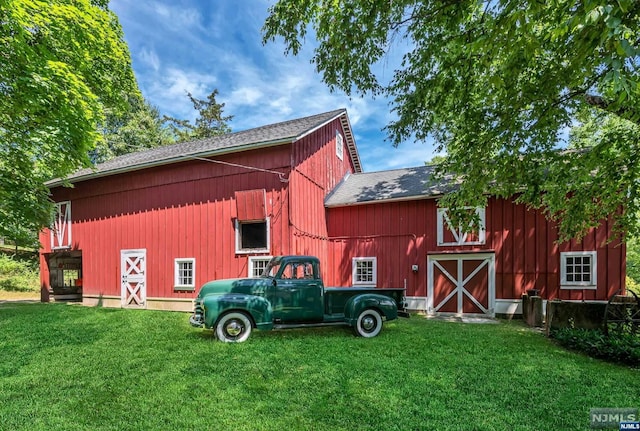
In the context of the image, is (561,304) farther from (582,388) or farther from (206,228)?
(206,228)

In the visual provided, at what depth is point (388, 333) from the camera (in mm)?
8062

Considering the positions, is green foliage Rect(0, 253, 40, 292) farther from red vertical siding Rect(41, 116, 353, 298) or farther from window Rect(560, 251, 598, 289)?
window Rect(560, 251, 598, 289)

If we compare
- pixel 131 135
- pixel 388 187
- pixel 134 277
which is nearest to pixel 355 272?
pixel 388 187

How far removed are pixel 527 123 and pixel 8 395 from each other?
926 cm

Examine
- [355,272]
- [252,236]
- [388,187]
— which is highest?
[388,187]

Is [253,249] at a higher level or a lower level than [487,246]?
lower

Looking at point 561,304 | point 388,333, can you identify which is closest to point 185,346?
point 388,333

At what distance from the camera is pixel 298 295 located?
24.6 feet

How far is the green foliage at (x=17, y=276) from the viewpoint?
20906mm

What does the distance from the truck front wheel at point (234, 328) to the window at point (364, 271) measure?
6674mm

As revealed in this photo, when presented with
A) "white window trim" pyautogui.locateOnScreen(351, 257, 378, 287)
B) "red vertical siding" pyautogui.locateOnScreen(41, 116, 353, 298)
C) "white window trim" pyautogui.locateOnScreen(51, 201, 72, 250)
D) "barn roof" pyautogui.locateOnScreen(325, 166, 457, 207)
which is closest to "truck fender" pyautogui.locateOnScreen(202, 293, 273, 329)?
"red vertical siding" pyautogui.locateOnScreen(41, 116, 353, 298)

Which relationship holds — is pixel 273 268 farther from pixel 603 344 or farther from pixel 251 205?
pixel 603 344

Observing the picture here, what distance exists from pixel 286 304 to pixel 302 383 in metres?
2.74

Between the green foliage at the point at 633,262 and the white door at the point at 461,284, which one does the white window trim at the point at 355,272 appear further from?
the green foliage at the point at 633,262
